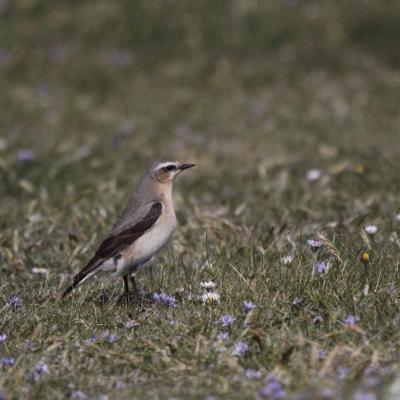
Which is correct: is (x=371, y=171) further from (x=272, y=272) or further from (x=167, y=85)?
(x=167, y=85)

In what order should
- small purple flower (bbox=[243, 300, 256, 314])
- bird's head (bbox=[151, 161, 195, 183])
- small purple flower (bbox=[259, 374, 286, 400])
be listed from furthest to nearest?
bird's head (bbox=[151, 161, 195, 183]), small purple flower (bbox=[243, 300, 256, 314]), small purple flower (bbox=[259, 374, 286, 400])

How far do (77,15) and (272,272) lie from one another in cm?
1233

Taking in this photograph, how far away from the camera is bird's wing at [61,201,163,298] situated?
7.57m

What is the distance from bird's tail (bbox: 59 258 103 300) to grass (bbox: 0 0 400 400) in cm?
12

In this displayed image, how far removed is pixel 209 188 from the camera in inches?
486

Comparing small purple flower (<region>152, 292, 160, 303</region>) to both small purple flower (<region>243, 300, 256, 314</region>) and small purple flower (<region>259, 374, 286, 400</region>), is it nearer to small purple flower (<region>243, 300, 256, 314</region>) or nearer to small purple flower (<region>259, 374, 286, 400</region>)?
small purple flower (<region>243, 300, 256, 314</region>)

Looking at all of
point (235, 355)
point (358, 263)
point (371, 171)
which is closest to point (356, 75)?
point (371, 171)

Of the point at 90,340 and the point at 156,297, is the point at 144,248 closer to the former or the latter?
the point at 156,297

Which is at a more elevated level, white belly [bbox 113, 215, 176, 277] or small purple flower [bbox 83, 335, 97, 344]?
small purple flower [bbox 83, 335, 97, 344]

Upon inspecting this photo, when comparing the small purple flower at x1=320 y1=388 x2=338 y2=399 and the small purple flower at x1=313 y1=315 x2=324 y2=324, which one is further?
the small purple flower at x1=313 y1=315 x2=324 y2=324

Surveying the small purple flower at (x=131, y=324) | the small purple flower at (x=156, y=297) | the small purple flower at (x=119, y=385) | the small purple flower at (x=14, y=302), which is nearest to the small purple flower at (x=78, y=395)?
the small purple flower at (x=119, y=385)

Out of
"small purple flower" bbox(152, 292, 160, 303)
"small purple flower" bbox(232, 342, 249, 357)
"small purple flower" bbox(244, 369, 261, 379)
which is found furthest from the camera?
"small purple flower" bbox(152, 292, 160, 303)

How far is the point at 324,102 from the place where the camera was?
16.0 m

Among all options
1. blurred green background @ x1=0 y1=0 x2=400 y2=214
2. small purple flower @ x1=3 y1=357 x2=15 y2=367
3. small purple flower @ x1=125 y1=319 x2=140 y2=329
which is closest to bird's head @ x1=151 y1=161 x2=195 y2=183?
small purple flower @ x1=125 y1=319 x2=140 y2=329
